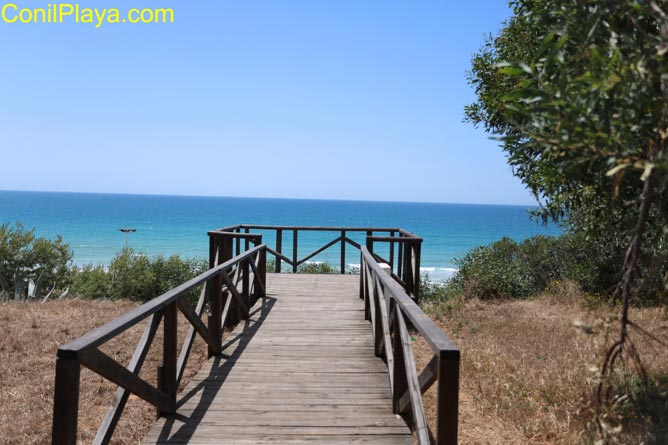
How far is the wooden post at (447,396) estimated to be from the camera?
8.64ft

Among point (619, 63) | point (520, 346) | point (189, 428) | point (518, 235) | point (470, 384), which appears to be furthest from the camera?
point (518, 235)

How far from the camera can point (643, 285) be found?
Answer: 2.99 m

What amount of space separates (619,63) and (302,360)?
4478 millimetres

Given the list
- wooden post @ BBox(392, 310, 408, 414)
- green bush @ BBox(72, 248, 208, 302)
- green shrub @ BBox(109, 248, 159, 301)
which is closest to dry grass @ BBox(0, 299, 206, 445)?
wooden post @ BBox(392, 310, 408, 414)

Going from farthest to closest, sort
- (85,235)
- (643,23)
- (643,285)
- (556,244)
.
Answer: (85,235) < (556,244) < (643,23) < (643,285)

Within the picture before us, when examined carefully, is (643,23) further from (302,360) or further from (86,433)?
(86,433)

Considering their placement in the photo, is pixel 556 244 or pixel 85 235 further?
pixel 85 235

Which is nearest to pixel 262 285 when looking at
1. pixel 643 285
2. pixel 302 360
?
pixel 302 360

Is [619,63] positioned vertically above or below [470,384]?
above

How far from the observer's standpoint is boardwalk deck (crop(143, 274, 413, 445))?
12.8 ft

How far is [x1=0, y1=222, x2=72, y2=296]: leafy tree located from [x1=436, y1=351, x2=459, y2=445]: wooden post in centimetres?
1343

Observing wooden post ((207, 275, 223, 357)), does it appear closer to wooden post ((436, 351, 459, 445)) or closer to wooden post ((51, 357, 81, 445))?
wooden post ((51, 357, 81, 445))

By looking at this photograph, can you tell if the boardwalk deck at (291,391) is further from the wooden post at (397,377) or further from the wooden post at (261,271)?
the wooden post at (261,271)

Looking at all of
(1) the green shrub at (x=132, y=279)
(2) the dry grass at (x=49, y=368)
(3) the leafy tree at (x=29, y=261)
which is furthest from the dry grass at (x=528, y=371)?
(3) the leafy tree at (x=29, y=261)
